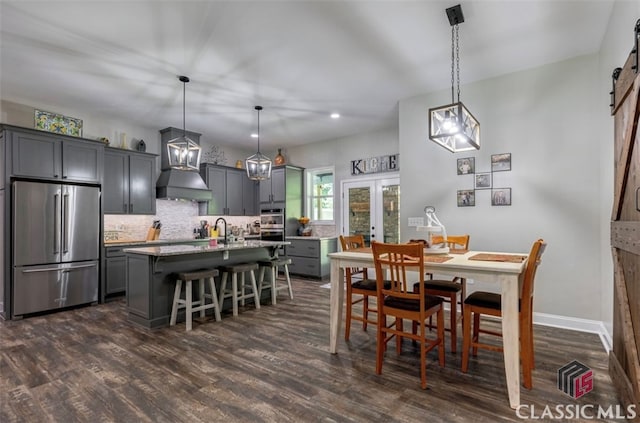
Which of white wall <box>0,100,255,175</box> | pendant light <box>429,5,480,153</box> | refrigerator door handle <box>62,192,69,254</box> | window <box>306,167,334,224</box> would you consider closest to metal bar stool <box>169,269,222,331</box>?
refrigerator door handle <box>62,192,69,254</box>

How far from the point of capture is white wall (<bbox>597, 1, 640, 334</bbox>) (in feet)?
8.20

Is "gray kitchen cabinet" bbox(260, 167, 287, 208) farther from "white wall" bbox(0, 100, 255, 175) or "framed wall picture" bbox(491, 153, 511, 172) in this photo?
"framed wall picture" bbox(491, 153, 511, 172)

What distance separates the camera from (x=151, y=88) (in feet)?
13.9

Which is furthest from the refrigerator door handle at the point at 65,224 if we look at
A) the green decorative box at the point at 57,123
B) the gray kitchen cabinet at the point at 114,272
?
the green decorative box at the point at 57,123

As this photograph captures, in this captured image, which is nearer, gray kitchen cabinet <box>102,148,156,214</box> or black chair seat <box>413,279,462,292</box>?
black chair seat <box>413,279,462,292</box>

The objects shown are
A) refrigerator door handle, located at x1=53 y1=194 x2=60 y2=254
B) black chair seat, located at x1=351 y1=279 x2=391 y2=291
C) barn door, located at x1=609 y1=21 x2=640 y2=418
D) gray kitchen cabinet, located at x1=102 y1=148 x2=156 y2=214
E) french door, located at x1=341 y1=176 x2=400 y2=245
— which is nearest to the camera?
barn door, located at x1=609 y1=21 x2=640 y2=418

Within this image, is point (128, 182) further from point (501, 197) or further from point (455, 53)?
point (501, 197)

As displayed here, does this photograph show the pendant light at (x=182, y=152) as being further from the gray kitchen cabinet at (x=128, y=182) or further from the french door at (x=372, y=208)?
the french door at (x=372, y=208)

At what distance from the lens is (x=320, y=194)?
24.3 feet

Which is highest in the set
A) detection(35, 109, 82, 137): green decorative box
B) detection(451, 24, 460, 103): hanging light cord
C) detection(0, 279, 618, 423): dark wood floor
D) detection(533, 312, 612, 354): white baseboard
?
detection(451, 24, 460, 103): hanging light cord

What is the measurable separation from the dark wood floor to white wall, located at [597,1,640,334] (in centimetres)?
53

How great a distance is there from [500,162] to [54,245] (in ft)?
19.2

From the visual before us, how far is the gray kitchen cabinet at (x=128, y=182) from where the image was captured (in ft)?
17.0

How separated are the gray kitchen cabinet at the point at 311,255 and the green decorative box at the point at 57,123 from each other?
4174 millimetres
